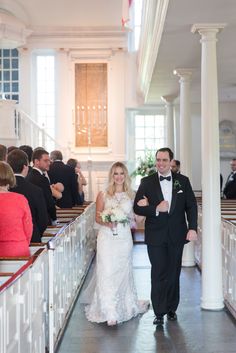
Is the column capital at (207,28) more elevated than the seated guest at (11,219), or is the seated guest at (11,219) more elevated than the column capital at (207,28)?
the column capital at (207,28)

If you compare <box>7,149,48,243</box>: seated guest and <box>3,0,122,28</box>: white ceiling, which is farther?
<box>3,0,122,28</box>: white ceiling

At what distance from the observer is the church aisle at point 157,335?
558 cm

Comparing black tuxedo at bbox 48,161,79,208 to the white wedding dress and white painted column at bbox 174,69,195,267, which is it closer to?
white painted column at bbox 174,69,195,267

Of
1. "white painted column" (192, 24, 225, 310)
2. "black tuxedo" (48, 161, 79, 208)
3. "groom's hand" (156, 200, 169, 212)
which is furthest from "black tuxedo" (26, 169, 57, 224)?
"black tuxedo" (48, 161, 79, 208)

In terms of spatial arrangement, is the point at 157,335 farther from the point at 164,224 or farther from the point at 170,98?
the point at 170,98

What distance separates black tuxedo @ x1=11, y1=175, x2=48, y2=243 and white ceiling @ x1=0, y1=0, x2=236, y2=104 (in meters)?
2.31

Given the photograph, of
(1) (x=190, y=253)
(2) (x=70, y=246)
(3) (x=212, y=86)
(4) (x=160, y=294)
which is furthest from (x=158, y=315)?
(1) (x=190, y=253)

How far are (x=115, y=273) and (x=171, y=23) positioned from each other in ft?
9.49

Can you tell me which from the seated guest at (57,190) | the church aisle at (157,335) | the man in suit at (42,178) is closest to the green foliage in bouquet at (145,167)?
the seated guest at (57,190)

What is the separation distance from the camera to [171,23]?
6.78 metres

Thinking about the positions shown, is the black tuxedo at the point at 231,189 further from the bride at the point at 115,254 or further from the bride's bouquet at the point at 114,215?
the bride's bouquet at the point at 114,215

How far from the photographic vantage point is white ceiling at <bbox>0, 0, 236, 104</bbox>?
6422 mm

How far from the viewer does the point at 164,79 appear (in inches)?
447

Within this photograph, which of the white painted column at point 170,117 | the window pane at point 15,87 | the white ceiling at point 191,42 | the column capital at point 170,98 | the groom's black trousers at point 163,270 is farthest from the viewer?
the window pane at point 15,87
